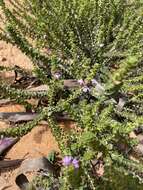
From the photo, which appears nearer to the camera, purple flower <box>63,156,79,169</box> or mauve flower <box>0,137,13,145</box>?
purple flower <box>63,156,79,169</box>

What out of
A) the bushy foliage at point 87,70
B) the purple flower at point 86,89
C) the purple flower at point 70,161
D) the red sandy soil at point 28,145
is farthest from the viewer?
the purple flower at point 86,89

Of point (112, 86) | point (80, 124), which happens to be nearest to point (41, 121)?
point (80, 124)

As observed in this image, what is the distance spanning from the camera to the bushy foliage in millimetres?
1891

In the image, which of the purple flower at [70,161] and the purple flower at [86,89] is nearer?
the purple flower at [70,161]

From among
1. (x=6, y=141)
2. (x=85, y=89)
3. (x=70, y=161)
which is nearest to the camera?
(x=70, y=161)

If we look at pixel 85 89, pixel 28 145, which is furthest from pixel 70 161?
pixel 85 89

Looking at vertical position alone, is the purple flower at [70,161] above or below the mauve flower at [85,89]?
below

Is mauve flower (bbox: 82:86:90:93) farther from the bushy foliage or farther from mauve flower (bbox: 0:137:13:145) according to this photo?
mauve flower (bbox: 0:137:13:145)

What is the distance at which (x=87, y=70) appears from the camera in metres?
2.29

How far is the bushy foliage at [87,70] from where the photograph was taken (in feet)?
6.20

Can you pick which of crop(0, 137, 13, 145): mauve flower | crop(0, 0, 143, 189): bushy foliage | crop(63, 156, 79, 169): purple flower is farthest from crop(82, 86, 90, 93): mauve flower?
crop(63, 156, 79, 169): purple flower

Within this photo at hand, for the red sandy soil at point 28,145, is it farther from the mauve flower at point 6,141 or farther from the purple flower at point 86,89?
the purple flower at point 86,89

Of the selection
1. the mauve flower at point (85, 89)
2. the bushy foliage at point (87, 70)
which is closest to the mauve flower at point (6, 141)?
the bushy foliage at point (87, 70)

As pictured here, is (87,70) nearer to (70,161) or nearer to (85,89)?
(85,89)
